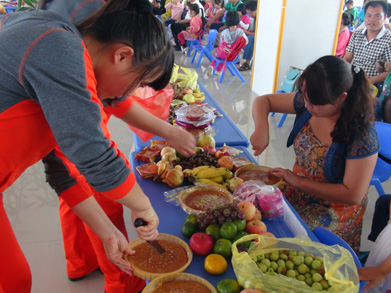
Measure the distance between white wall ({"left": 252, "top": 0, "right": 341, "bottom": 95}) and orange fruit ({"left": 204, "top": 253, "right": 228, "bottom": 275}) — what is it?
4.42 meters

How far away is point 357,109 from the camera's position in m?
1.46

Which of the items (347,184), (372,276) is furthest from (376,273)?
(347,184)

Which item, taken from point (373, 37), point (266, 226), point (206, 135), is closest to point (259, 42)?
point (373, 37)

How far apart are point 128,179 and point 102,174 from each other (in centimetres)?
8

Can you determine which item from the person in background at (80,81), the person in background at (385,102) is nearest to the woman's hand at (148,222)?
the person in background at (80,81)

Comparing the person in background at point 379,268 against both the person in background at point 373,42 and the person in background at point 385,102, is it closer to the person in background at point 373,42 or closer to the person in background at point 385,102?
the person in background at point 385,102

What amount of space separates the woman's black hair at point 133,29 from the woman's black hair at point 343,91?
87 cm

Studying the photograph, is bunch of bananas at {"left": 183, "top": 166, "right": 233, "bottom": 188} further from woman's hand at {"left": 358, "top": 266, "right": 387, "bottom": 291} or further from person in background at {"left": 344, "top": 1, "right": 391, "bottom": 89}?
person in background at {"left": 344, "top": 1, "right": 391, "bottom": 89}

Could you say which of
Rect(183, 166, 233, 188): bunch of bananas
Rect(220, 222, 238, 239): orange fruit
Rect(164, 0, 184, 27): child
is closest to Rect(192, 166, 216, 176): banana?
Rect(183, 166, 233, 188): bunch of bananas

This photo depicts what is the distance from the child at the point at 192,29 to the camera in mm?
7449

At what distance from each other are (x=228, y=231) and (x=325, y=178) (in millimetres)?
762

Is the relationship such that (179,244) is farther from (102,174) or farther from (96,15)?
(96,15)

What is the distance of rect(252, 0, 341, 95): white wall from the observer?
15.1ft

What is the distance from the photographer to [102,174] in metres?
0.79
